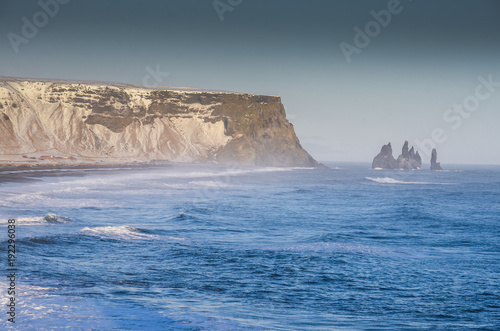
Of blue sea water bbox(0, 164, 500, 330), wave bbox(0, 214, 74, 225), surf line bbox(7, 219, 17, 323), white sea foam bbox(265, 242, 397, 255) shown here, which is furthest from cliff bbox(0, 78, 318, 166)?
white sea foam bbox(265, 242, 397, 255)

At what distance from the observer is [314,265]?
18.1 metres

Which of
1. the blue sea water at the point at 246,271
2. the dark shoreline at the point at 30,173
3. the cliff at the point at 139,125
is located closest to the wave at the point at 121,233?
the blue sea water at the point at 246,271

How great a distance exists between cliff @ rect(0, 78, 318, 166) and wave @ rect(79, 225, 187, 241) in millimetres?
104895

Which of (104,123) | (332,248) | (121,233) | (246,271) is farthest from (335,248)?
(104,123)

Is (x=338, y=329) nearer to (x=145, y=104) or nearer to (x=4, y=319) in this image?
(x=4, y=319)

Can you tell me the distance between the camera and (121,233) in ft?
77.4

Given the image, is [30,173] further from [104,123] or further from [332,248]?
[104,123]

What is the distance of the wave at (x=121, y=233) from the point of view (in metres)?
22.6

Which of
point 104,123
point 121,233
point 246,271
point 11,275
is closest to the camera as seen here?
point 11,275

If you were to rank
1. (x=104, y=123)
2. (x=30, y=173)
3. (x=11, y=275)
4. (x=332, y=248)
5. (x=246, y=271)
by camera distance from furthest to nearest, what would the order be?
1. (x=104, y=123)
2. (x=30, y=173)
3. (x=332, y=248)
4. (x=246, y=271)
5. (x=11, y=275)

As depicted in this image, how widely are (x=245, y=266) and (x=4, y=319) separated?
8.24 metres

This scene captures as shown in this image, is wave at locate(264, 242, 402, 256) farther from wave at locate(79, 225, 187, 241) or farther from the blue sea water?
wave at locate(79, 225, 187, 241)

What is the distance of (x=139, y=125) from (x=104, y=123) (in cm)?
1001

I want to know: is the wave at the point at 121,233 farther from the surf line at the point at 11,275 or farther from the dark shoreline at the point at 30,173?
the dark shoreline at the point at 30,173
